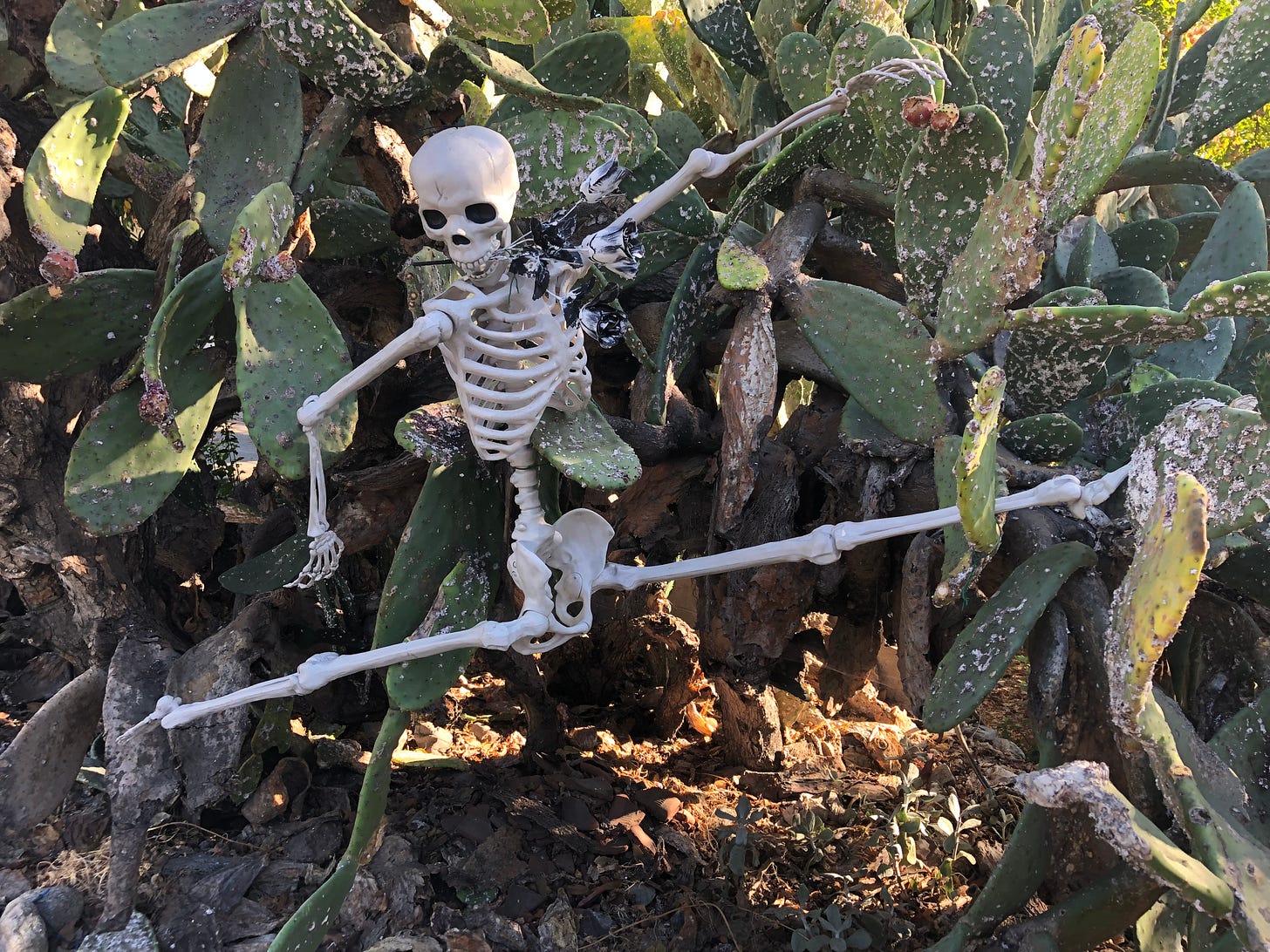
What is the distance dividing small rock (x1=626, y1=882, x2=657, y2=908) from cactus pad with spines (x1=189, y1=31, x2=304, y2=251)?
1.44 meters

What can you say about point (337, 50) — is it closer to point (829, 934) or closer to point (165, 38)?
point (165, 38)

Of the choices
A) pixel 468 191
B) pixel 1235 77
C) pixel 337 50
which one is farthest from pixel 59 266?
pixel 1235 77

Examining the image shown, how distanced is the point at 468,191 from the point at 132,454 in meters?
0.74

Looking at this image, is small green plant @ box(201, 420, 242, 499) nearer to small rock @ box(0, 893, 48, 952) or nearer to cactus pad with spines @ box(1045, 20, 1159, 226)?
small rock @ box(0, 893, 48, 952)

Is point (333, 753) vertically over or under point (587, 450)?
under

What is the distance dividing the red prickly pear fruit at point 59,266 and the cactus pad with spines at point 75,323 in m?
0.06

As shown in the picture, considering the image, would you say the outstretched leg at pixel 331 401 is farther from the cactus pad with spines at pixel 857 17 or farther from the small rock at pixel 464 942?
the cactus pad with spines at pixel 857 17

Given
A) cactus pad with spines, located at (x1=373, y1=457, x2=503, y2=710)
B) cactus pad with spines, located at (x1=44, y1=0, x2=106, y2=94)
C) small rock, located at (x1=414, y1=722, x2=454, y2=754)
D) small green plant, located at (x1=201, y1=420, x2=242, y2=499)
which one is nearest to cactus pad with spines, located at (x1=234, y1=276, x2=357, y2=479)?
cactus pad with spines, located at (x1=373, y1=457, x2=503, y2=710)

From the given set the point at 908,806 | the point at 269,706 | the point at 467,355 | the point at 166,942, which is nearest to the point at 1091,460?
the point at 908,806

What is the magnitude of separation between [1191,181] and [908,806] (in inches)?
57.4

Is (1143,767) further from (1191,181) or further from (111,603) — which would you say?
(111,603)

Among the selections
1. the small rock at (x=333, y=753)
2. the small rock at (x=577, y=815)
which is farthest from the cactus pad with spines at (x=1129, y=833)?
the small rock at (x=333, y=753)

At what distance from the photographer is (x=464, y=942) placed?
145 centimetres

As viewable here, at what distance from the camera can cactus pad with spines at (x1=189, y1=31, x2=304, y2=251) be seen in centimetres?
133
